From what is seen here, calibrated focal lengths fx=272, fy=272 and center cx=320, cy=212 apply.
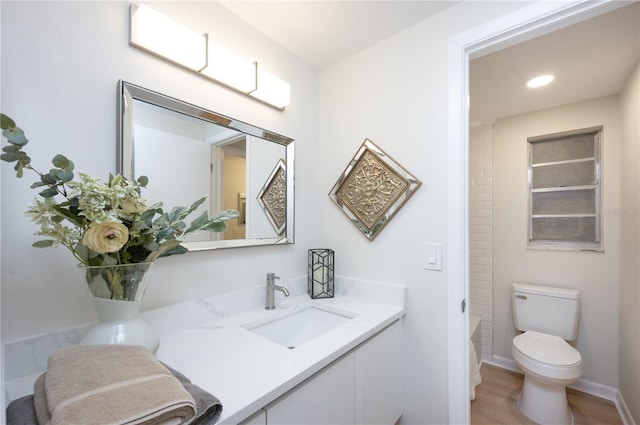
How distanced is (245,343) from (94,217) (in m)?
0.63

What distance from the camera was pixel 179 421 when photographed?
537mm

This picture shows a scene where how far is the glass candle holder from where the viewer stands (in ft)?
5.22

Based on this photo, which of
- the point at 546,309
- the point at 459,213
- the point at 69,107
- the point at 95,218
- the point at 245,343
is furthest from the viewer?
the point at 546,309

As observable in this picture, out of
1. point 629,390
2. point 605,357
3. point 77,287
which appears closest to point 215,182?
point 77,287

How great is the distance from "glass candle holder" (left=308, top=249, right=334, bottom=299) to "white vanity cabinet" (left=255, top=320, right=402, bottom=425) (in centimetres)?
43

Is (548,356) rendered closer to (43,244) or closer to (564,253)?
(564,253)

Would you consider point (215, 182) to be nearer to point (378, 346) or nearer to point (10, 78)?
point (10, 78)

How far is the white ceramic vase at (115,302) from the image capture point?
2.40ft

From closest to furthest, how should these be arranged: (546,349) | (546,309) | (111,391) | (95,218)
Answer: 1. (111,391)
2. (95,218)
3. (546,349)
4. (546,309)

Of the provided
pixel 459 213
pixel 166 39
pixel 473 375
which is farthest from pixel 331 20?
pixel 473 375

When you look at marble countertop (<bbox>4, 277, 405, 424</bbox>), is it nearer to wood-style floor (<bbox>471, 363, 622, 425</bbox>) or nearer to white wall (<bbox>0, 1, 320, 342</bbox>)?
white wall (<bbox>0, 1, 320, 342</bbox>)

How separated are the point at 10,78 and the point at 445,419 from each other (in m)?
2.06

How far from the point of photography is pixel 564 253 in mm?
2221

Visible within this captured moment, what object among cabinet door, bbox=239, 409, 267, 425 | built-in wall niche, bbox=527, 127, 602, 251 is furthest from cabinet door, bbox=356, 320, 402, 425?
built-in wall niche, bbox=527, 127, 602, 251
